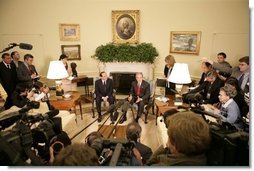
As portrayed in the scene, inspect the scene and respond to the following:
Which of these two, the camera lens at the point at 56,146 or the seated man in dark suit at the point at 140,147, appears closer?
the camera lens at the point at 56,146

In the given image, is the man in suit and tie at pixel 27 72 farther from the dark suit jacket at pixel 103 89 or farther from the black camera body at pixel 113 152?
the dark suit jacket at pixel 103 89

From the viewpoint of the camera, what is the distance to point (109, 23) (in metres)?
2.28

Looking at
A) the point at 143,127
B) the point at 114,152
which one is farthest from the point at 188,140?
the point at 143,127

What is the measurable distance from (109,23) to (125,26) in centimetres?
34

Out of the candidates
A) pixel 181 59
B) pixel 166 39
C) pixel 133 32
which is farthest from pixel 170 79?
pixel 133 32

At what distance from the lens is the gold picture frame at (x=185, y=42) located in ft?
6.63

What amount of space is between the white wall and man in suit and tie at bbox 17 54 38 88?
0.06 meters

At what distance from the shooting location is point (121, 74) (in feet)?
9.68

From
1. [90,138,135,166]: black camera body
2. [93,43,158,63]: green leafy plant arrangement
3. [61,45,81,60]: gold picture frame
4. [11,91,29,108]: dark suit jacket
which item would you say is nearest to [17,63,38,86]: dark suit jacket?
[11,91,29,108]: dark suit jacket

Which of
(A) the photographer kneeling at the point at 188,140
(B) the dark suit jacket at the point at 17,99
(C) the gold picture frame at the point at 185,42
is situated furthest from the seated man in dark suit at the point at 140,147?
(B) the dark suit jacket at the point at 17,99

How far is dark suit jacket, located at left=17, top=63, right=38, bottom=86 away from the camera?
1.91 meters

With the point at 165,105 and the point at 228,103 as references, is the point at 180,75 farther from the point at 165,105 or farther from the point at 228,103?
the point at 165,105

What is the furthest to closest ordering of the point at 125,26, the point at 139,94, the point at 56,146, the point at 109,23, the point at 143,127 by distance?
1. the point at 143,127
2. the point at 139,94
3. the point at 125,26
4. the point at 109,23
5. the point at 56,146

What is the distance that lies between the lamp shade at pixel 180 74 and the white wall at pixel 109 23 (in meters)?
0.07
